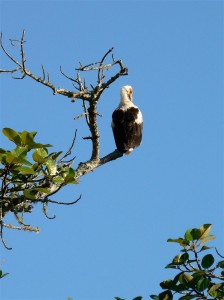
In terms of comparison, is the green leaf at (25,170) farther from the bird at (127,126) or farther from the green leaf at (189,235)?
the bird at (127,126)

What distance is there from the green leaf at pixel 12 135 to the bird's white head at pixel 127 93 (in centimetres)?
533

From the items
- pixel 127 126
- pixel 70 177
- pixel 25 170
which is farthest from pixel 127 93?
pixel 25 170

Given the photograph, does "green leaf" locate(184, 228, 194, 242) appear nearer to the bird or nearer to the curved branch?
the curved branch

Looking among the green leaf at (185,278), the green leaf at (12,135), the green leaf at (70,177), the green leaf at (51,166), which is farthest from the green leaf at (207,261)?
the green leaf at (12,135)

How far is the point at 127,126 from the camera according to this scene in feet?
27.0

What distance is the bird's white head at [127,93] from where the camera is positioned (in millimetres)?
8938

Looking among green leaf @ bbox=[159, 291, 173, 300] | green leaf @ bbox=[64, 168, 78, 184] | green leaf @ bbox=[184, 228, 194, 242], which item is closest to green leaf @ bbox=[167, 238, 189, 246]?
green leaf @ bbox=[184, 228, 194, 242]

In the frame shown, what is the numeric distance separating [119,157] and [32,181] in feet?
8.29

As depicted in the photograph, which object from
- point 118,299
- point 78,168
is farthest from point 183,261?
point 78,168

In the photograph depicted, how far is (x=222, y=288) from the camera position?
11.9ft

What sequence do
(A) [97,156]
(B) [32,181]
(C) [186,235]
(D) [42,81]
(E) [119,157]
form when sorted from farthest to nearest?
(E) [119,157] → (A) [97,156] → (D) [42,81] → (C) [186,235] → (B) [32,181]

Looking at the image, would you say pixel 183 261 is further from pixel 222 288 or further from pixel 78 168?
pixel 78 168

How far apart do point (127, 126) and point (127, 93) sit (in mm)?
936

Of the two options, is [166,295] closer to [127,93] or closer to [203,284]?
[203,284]
